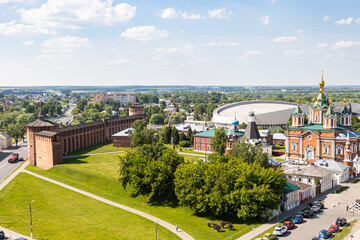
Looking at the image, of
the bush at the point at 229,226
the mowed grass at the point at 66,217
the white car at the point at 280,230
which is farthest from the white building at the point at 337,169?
the mowed grass at the point at 66,217

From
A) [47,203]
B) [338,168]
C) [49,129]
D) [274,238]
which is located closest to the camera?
[274,238]

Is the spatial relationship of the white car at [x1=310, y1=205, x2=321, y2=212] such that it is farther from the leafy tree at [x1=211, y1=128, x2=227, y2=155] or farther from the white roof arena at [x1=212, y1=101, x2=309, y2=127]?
the white roof arena at [x1=212, y1=101, x2=309, y2=127]

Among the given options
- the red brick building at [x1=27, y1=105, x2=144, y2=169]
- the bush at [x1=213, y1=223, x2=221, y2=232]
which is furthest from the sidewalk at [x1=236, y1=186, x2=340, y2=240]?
the red brick building at [x1=27, y1=105, x2=144, y2=169]

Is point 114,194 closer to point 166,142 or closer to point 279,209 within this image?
point 279,209

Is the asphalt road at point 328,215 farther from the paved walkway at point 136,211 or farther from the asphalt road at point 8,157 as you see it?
the asphalt road at point 8,157

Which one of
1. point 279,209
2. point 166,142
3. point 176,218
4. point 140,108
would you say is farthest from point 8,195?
point 140,108
